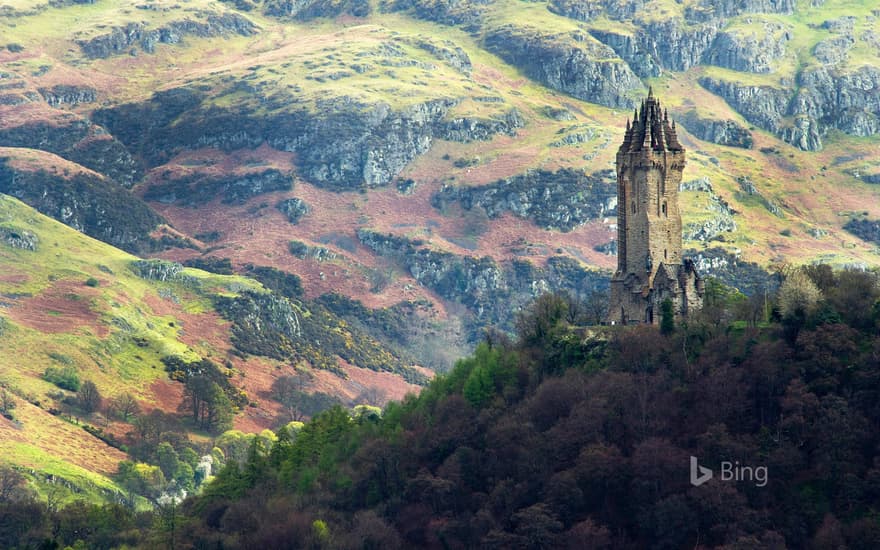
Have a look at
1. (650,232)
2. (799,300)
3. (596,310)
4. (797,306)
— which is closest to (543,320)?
(596,310)

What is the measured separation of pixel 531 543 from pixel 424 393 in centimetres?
4237

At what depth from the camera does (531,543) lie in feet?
439

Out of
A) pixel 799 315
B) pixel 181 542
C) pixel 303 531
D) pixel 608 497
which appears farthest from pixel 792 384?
pixel 181 542

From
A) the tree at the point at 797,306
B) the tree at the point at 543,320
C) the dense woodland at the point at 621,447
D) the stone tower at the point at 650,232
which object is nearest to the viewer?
the dense woodland at the point at 621,447

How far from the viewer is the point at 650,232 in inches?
6102

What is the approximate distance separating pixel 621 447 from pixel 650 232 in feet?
83.0

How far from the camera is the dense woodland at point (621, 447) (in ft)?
412

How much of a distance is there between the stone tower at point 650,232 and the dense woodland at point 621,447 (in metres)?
3.72

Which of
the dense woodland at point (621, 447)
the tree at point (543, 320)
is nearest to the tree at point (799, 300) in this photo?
the dense woodland at point (621, 447)

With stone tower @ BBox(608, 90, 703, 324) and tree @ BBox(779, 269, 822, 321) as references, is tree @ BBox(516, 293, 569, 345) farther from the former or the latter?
tree @ BBox(779, 269, 822, 321)

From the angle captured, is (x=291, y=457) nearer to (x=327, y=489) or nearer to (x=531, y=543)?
(x=327, y=489)

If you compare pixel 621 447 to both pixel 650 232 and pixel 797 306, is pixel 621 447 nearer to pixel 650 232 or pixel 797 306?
pixel 797 306

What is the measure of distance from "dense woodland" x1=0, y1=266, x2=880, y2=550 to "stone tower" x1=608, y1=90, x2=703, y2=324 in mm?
3722

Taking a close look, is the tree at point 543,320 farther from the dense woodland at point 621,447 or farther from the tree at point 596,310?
the tree at point 596,310
